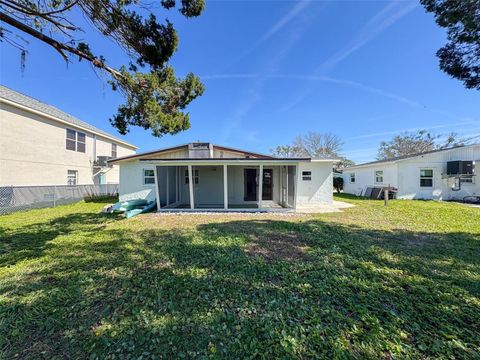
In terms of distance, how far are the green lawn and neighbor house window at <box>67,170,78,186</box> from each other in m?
10.9

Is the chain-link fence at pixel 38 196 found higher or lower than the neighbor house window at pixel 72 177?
lower

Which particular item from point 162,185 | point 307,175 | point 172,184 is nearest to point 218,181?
point 172,184

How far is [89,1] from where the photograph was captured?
486cm

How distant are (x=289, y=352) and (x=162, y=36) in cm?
667

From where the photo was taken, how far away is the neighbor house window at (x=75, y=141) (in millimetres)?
15162

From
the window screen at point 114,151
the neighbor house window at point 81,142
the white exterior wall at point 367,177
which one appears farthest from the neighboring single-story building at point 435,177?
A: the window screen at point 114,151

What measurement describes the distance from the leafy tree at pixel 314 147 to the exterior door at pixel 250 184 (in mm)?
23411

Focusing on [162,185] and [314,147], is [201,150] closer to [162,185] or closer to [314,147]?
[162,185]

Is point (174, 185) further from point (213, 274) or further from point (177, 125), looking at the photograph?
point (213, 274)

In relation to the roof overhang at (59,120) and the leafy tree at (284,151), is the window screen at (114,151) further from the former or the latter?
the leafy tree at (284,151)

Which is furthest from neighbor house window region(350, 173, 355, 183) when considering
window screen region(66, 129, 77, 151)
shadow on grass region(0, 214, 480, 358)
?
window screen region(66, 129, 77, 151)

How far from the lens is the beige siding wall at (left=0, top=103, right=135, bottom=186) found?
11.2 metres

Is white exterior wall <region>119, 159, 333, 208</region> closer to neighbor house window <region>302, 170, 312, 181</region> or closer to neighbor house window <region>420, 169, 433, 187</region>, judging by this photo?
neighbor house window <region>302, 170, 312, 181</region>

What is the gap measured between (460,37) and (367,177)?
14770 millimetres
